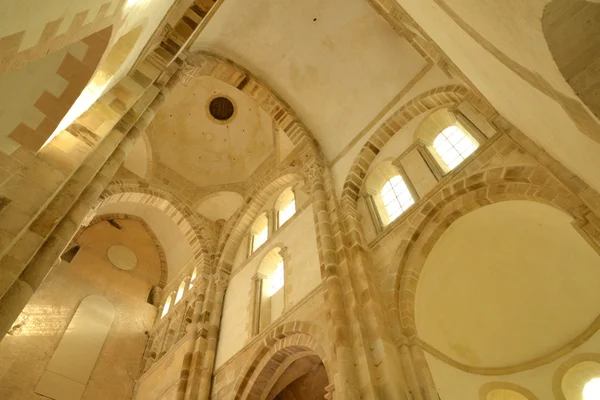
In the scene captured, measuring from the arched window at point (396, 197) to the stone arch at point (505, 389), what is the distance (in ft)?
10.1

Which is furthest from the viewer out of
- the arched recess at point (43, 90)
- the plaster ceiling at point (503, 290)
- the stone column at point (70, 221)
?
the plaster ceiling at point (503, 290)

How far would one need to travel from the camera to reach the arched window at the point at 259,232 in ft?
36.9

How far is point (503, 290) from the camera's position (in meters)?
6.44

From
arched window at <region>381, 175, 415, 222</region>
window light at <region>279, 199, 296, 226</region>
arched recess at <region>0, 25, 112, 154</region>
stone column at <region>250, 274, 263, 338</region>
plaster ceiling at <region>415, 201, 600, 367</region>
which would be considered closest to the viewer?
arched recess at <region>0, 25, 112, 154</region>

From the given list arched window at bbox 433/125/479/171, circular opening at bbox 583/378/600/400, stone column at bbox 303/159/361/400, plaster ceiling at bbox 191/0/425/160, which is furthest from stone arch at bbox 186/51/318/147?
circular opening at bbox 583/378/600/400

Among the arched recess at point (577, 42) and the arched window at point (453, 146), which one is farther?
the arched window at point (453, 146)

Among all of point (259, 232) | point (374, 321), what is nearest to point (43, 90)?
point (374, 321)

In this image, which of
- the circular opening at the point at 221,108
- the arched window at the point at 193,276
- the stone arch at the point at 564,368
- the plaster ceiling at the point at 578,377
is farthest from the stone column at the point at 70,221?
the circular opening at the point at 221,108

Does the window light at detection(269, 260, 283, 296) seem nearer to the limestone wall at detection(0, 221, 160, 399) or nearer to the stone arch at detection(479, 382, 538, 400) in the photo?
the stone arch at detection(479, 382, 538, 400)

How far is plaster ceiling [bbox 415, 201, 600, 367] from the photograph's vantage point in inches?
234

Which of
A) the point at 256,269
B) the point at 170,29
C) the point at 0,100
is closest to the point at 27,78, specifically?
the point at 0,100

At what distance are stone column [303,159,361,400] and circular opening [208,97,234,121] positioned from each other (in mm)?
5320

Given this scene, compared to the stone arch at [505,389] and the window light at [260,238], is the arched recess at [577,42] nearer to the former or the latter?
the stone arch at [505,389]

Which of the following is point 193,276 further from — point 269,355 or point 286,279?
point 269,355
